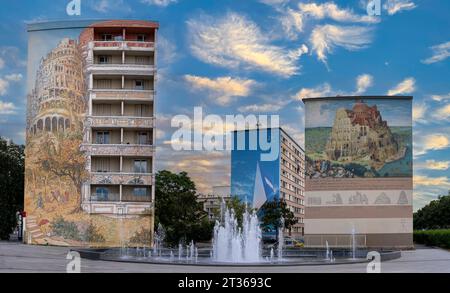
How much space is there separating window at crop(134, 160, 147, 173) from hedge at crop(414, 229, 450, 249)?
59.9 ft

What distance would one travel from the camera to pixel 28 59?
36.2 metres

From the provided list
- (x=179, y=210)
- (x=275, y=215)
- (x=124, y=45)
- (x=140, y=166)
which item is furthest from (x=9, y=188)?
(x=275, y=215)

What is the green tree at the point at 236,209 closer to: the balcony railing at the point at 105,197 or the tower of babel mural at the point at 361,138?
the tower of babel mural at the point at 361,138

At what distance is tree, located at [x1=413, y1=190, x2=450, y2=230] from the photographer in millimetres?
61594

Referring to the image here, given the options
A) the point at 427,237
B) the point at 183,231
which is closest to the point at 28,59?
the point at 183,231

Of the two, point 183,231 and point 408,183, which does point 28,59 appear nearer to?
point 183,231

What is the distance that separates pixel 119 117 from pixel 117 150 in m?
2.00

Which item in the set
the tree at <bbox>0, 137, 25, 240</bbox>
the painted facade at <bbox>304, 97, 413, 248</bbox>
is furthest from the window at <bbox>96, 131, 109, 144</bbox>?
the painted facade at <bbox>304, 97, 413, 248</bbox>

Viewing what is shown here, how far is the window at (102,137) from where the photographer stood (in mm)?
36844

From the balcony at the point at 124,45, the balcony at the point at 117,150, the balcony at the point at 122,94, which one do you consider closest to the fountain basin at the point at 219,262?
the balcony at the point at 117,150

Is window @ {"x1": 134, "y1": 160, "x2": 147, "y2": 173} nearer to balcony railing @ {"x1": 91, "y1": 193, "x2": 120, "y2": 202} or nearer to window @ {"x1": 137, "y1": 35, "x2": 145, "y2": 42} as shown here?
balcony railing @ {"x1": 91, "y1": 193, "x2": 120, "y2": 202}

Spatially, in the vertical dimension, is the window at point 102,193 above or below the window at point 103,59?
below

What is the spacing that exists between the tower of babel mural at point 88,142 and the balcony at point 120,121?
0.20 ft
